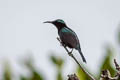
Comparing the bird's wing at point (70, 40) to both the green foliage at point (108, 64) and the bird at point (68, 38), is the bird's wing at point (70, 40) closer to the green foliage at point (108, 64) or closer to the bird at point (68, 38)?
the bird at point (68, 38)

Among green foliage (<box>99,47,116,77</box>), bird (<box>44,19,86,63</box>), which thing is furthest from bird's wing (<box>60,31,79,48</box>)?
green foliage (<box>99,47,116,77</box>)

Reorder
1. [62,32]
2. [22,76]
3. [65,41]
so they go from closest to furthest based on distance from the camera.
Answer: [22,76]
[65,41]
[62,32]

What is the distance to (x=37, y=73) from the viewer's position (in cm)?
393

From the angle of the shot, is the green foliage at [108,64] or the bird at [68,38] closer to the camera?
the green foliage at [108,64]

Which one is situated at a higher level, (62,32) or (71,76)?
(71,76)

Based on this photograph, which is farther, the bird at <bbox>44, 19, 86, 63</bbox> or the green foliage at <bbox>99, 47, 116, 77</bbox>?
the bird at <bbox>44, 19, 86, 63</bbox>

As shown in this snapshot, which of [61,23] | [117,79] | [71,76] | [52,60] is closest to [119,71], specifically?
[117,79]

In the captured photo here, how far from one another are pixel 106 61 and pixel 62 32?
1.69m

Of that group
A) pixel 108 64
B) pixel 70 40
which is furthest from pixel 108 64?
pixel 70 40

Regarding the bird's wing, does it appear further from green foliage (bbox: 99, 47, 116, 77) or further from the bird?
green foliage (bbox: 99, 47, 116, 77)

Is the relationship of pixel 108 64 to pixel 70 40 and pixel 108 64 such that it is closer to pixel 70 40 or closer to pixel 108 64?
pixel 108 64

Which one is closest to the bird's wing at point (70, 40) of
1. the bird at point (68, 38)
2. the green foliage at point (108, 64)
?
the bird at point (68, 38)

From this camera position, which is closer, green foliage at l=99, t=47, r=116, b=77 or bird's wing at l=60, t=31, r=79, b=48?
green foliage at l=99, t=47, r=116, b=77

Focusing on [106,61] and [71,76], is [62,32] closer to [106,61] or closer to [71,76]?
[106,61]
